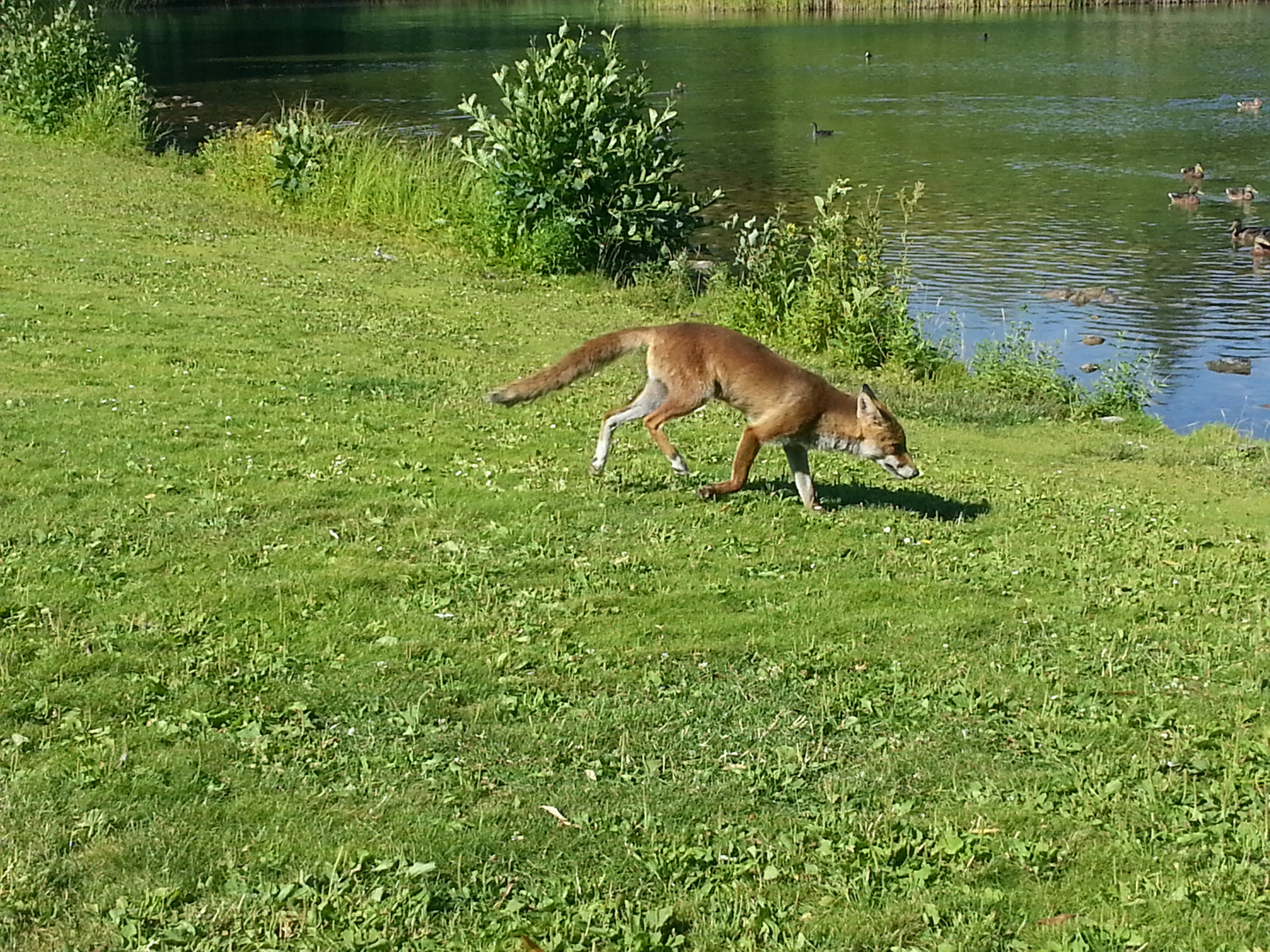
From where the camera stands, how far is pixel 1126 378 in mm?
19875

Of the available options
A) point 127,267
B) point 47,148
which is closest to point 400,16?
point 47,148

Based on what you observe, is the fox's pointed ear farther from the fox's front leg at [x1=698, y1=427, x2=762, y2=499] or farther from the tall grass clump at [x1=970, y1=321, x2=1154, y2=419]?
the tall grass clump at [x1=970, y1=321, x2=1154, y2=419]

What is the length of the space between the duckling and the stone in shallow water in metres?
9.10

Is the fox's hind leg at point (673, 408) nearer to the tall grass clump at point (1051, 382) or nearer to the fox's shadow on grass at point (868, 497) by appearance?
the fox's shadow on grass at point (868, 497)

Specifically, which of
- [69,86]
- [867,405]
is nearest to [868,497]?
[867,405]

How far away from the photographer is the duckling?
3060 cm

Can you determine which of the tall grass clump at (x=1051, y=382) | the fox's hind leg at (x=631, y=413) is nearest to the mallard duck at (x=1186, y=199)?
the tall grass clump at (x=1051, y=382)

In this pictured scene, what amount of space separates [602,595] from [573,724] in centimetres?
187

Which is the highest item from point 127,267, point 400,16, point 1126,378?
point 400,16

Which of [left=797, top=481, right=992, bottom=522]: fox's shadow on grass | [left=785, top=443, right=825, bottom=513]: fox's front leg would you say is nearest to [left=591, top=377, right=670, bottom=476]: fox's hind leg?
[left=785, top=443, right=825, bottom=513]: fox's front leg

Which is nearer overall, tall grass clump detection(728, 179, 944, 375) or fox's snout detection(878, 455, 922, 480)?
fox's snout detection(878, 455, 922, 480)

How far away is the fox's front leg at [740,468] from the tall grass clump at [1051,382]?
8.43 meters

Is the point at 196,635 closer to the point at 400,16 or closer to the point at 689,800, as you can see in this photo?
the point at 689,800

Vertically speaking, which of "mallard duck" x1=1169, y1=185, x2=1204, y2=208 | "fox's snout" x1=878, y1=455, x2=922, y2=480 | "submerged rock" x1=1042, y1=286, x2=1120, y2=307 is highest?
"mallard duck" x1=1169, y1=185, x2=1204, y2=208
